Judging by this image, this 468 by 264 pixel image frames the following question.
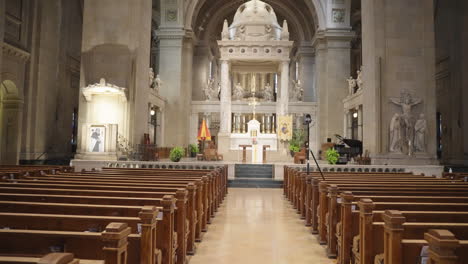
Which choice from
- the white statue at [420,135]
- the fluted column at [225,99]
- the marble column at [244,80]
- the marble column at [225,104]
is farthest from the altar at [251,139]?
the white statue at [420,135]

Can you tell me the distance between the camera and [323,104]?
1061 inches

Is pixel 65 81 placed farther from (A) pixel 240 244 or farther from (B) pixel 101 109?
(A) pixel 240 244

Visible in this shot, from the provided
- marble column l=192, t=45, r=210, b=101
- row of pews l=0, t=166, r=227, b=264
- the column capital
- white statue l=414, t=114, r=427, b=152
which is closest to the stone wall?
white statue l=414, t=114, r=427, b=152

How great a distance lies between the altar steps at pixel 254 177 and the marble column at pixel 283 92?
879 cm

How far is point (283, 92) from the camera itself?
25734 mm

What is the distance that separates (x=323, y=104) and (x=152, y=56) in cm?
1473

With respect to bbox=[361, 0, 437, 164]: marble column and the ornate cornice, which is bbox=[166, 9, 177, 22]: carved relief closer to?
the ornate cornice

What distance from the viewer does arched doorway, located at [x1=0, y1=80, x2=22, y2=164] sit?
1644 cm

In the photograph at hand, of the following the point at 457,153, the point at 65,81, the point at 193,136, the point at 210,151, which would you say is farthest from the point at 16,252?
the point at 193,136

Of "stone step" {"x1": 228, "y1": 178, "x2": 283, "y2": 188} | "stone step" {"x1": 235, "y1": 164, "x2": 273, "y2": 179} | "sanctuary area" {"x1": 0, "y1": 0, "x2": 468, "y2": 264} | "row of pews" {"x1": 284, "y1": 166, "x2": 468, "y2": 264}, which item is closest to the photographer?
"row of pews" {"x1": 284, "y1": 166, "x2": 468, "y2": 264}

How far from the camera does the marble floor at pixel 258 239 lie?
5199mm

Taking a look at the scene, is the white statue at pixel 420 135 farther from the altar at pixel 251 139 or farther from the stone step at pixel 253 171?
the altar at pixel 251 139

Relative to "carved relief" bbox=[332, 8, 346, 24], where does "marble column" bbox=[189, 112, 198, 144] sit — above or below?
below

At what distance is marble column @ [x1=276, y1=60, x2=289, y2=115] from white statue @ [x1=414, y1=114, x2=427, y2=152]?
1081 cm
